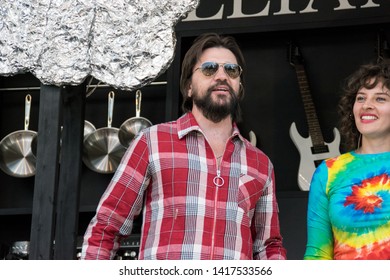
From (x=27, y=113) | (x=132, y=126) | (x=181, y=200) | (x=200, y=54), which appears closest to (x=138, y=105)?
(x=132, y=126)

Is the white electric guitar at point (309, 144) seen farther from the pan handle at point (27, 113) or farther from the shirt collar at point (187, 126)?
the shirt collar at point (187, 126)

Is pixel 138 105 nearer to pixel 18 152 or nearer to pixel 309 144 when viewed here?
pixel 18 152

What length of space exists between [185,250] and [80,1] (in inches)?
35.7

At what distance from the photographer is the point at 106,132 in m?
5.03

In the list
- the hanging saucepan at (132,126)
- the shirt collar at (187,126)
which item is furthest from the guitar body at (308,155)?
the shirt collar at (187,126)

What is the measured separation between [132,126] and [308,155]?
845 mm

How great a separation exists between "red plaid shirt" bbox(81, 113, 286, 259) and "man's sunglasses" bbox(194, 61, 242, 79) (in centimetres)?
17

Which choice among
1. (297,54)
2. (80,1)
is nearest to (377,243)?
(80,1)

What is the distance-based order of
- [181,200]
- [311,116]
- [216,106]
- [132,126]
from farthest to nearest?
[132,126] → [311,116] → [216,106] → [181,200]

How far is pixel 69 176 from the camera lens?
3289 millimetres

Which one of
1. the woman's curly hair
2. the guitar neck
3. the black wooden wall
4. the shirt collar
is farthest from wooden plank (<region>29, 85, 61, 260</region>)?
the guitar neck

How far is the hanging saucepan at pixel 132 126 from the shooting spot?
4.96 meters

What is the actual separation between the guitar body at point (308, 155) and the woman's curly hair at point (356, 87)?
1.38m
